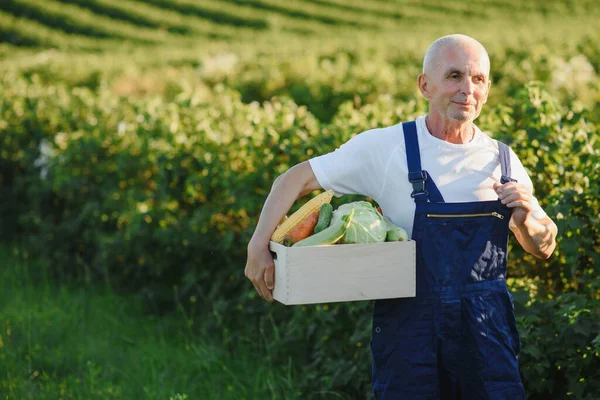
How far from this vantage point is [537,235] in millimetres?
3299

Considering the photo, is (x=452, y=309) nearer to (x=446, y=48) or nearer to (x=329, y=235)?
(x=329, y=235)

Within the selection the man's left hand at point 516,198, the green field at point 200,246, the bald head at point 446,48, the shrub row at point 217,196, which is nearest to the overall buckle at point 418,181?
the man's left hand at point 516,198

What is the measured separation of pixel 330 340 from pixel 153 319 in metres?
1.82

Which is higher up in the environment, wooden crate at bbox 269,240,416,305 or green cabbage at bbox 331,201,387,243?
green cabbage at bbox 331,201,387,243

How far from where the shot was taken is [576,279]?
4.59 metres

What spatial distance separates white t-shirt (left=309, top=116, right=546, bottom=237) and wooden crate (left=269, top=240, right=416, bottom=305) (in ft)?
0.48

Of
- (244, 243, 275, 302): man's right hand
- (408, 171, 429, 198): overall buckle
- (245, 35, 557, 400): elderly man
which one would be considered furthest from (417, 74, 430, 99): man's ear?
(244, 243, 275, 302): man's right hand

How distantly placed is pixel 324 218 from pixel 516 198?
2.13 ft

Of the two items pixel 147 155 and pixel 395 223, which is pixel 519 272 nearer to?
pixel 395 223

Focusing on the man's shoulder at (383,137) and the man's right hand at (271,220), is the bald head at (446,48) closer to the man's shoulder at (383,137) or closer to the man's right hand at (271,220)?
the man's shoulder at (383,137)

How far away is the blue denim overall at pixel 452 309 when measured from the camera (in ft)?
10.5

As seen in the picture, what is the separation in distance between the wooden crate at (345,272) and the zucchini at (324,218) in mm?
143

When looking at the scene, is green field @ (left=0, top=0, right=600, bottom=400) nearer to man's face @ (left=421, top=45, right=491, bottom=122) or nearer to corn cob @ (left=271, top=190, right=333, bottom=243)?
man's face @ (left=421, top=45, right=491, bottom=122)

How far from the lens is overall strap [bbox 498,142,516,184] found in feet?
10.7
